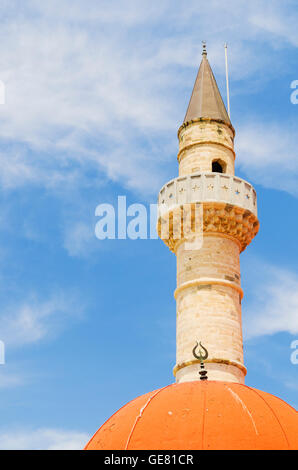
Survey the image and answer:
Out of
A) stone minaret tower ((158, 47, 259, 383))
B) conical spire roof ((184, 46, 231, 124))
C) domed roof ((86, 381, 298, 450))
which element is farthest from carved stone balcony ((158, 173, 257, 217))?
domed roof ((86, 381, 298, 450))

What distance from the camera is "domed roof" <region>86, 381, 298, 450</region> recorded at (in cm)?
1227

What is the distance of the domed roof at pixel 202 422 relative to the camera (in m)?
12.3

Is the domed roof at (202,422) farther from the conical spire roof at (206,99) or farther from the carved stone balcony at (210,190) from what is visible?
the conical spire roof at (206,99)

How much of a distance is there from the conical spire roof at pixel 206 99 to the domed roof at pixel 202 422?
10552 mm

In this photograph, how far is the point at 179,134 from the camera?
22.1 metres

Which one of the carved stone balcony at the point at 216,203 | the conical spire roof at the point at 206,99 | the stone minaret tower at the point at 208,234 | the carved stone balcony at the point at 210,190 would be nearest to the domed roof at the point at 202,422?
the stone minaret tower at the point at 208,234

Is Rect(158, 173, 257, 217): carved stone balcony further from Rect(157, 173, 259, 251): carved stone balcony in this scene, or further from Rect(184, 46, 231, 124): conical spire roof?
Rect(184, 46, 231, 124): conical spire roof

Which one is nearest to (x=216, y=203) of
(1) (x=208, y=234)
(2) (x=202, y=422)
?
(1) (x=208, y=234)

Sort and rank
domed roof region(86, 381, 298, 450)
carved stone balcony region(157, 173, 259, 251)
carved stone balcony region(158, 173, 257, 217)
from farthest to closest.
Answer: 1. carved stone balcony region(158, 173, 257, 217)
2. carved stone balcony region(157, 173, 259, 251)
3. domed roof region(86, 381, 298, 450)

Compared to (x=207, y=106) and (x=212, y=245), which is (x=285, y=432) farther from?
(x=207, y=106)

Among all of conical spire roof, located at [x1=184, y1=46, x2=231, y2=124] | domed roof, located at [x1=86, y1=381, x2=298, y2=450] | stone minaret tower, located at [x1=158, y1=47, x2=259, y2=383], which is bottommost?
domed roof, located at [x1=86, y1=381, x2=298, y2=450]

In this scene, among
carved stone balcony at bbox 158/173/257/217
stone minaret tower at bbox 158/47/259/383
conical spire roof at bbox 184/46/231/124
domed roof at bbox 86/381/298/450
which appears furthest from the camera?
conical spire roof at bbox 184/46/231/124

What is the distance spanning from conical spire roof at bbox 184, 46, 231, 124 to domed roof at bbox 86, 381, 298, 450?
1055 centimetres
